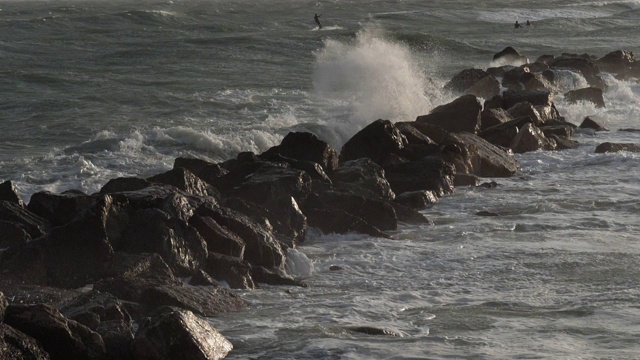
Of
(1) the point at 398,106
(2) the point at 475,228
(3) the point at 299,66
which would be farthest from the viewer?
(3) the point at 299,66

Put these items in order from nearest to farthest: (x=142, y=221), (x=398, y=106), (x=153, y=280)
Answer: (x=153, y=280)
(x=142, y=221)
(x=398, y=106)

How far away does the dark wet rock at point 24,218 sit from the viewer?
1145cm

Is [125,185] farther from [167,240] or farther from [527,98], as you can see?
[527,98]

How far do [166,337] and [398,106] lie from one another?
14.9 m

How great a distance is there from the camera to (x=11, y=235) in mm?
11203

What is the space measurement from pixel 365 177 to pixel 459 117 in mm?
4674

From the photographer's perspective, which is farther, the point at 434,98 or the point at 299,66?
the point at 299,66

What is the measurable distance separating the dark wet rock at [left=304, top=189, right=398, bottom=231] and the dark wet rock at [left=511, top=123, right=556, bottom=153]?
543cm

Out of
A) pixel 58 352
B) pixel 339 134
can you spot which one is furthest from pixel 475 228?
pixel 339 134

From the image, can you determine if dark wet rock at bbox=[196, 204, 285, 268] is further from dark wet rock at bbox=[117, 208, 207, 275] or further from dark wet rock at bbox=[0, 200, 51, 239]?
dark wet rock at bbox=[0, 200, 51, 239]

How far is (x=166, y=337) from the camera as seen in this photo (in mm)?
8422

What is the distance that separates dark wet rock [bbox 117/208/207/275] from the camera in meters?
11.0

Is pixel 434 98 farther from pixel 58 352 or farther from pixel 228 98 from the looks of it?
pixel 58 352

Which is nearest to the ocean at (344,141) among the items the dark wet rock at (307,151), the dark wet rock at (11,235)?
the dark wet rock at (307,151)
